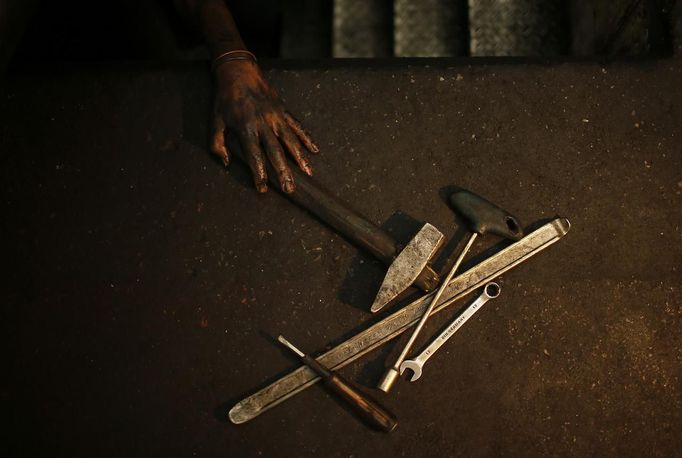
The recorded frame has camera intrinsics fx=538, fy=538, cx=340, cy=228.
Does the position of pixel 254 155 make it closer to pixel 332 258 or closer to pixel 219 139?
pixel 219 139

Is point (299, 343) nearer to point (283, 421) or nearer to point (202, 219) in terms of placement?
point (283, 421)

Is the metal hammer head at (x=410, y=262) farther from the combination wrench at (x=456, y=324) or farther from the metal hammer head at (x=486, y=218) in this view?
the combination wrench at (x=456, y=324)

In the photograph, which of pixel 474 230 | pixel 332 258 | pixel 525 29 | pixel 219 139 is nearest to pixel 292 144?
pixel 219 139

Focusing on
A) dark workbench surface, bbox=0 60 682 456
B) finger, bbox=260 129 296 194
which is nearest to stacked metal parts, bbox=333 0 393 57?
dark workbench surface, bbox=0 60 682 456

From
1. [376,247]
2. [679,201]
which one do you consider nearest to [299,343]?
[376,247]

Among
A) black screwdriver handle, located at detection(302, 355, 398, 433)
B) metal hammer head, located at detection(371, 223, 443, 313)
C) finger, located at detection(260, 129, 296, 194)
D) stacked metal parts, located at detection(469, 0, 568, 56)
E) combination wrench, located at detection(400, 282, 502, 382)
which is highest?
stacked metal parts, located at detection(469, 0, 568, 56)

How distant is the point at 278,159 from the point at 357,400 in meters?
0.95

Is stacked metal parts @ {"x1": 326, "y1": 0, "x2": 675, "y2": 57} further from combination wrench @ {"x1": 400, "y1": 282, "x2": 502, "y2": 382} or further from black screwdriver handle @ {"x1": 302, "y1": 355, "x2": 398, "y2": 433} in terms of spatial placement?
black screwdriver handle @ {"x1": 302, "y1": 355, "x2": 398, "y2": 433}

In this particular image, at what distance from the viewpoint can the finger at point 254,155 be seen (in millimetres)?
2037

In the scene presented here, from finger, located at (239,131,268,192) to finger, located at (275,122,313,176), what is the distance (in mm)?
98

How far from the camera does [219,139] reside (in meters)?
2.09

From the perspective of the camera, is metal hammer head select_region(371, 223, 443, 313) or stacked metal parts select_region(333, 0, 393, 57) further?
stacked metal parts select_region(333, 0, 393, 57)

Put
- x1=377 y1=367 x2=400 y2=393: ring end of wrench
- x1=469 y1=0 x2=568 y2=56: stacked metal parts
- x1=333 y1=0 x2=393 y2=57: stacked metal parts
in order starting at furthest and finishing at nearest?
x1=333 y1=0 x2=393 y2=57: stacked metal parts → x1=469 y1=0 x2=568 y2=56: stacked metal parts → x1=377 y1=367 x2=400 y2=393: ring end of wrench

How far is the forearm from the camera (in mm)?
2127
